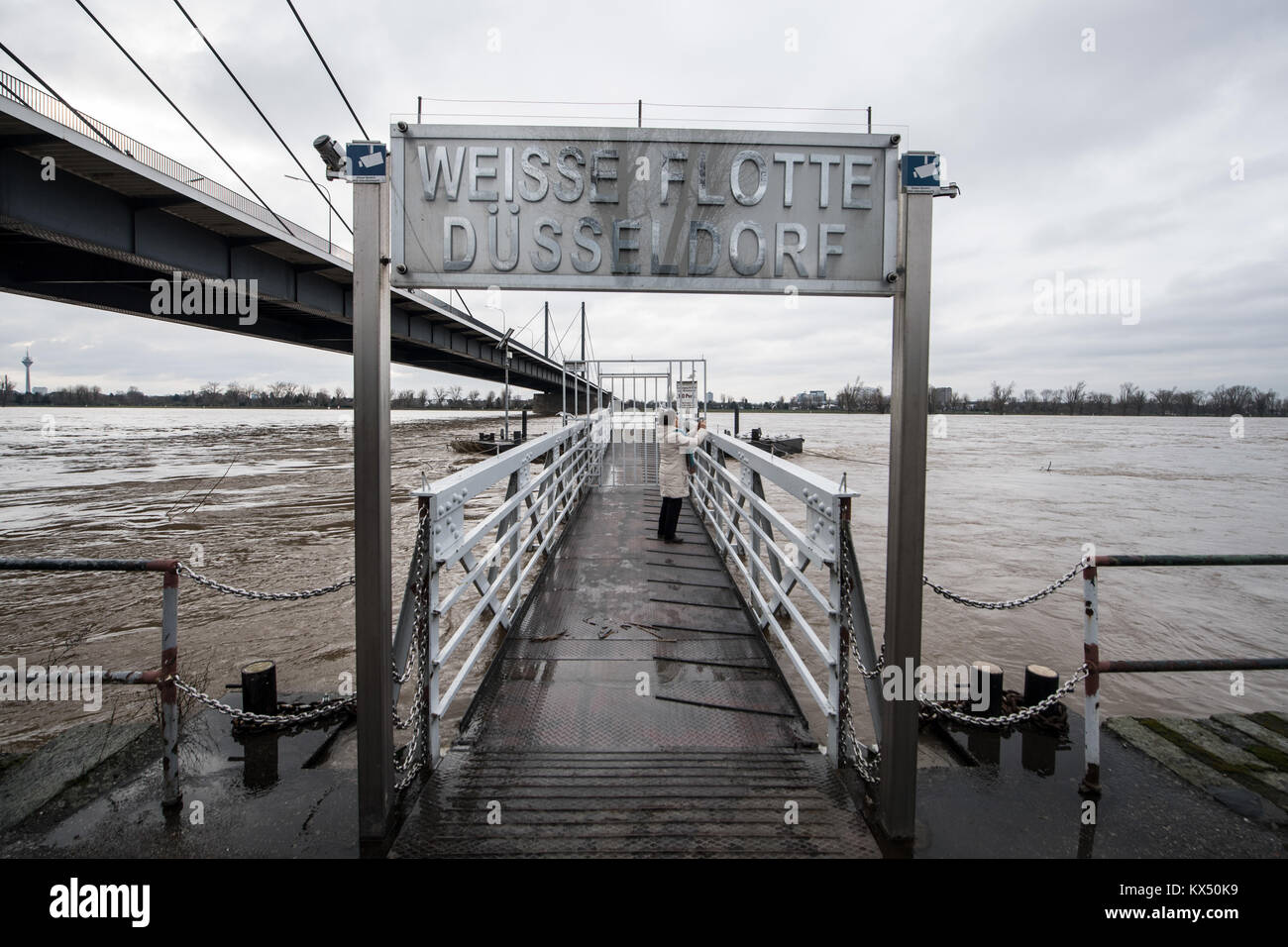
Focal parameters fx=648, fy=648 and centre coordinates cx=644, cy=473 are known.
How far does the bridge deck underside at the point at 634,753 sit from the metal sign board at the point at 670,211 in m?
2.22

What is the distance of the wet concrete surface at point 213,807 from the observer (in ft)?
8.34

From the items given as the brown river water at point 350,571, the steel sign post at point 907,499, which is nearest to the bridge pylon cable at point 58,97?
the brown river water at point 350,571

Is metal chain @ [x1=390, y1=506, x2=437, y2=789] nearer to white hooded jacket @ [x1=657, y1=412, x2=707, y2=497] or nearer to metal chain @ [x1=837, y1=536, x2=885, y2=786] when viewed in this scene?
metal chain @ [x1=837, y1=536, x2=885, y2=786]

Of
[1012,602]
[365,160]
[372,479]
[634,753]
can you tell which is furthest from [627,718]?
[365,160]

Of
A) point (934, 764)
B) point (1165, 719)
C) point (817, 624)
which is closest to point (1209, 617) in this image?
point (817, 624)

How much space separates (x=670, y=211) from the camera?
2.71m

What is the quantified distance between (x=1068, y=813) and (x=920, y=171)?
108 inches

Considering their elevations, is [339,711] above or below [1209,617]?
above

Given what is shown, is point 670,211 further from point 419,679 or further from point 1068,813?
point 1068,813

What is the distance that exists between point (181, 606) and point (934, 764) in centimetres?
930

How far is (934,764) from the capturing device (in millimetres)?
3283

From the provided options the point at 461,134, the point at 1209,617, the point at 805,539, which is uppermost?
the point at 461,134
